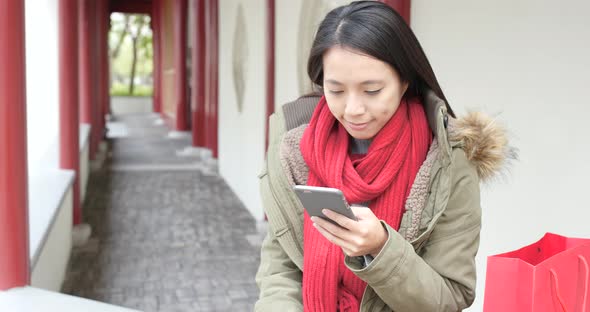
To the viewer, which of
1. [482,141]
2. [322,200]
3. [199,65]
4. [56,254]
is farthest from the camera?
[199,65]

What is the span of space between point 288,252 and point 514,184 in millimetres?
1431

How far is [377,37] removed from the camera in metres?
1.44

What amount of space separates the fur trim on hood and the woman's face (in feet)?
0.51

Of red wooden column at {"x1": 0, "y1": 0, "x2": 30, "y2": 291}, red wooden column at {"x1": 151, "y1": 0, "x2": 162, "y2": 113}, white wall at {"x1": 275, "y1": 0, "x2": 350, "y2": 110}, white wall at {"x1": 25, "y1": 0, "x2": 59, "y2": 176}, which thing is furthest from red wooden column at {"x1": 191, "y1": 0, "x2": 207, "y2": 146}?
red wooden column at {"x1": 0, "y1": 0, "x2": 30, "y2": 291}

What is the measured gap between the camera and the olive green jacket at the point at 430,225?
1.42 metres

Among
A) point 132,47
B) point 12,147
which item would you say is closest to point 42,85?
point 12,147

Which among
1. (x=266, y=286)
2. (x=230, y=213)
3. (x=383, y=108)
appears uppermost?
(x=383, y=108)

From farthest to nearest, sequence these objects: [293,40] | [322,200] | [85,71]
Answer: [85,71], [293,40], [322,200]

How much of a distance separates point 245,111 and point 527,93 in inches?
214

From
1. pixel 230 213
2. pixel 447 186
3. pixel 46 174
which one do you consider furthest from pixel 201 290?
pixel 447 186

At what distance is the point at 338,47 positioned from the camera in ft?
4.84

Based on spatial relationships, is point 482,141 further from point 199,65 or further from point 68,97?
point 199,65

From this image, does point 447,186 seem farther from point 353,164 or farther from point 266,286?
point 266,286

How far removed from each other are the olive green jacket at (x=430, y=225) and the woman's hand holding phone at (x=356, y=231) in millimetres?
26
